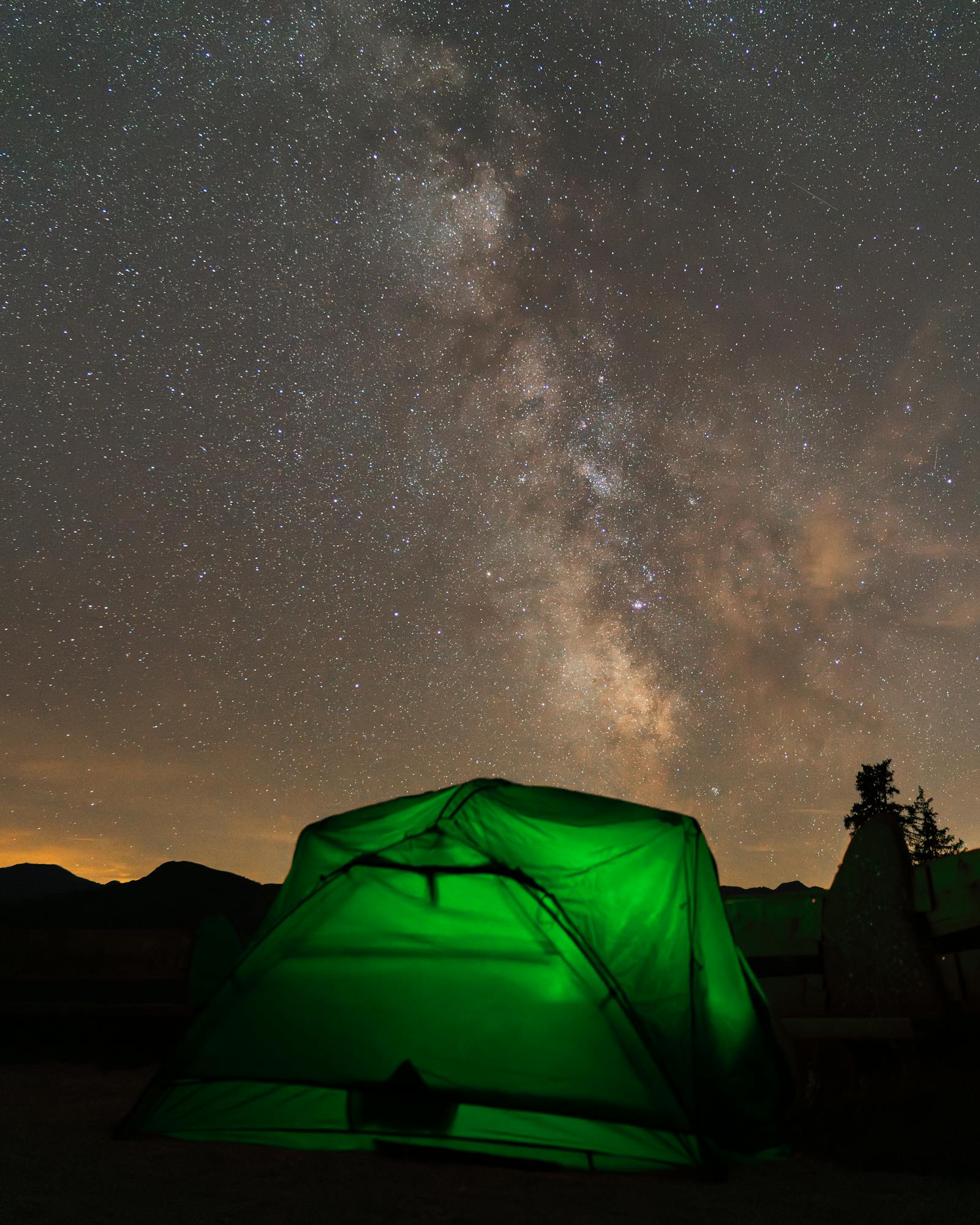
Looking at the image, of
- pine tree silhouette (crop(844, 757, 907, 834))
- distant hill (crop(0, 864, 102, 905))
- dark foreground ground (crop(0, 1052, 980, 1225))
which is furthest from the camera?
distant hill (crop(0, 864, 102, 905))

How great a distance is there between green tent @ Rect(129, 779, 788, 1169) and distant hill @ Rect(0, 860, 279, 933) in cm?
3484

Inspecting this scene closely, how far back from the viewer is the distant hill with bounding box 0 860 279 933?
4828cm

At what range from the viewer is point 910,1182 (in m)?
3.75

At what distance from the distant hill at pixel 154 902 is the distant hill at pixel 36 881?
70.0m

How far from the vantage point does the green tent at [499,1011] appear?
409cm

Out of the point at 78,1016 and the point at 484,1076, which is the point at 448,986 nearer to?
the point at 484,1076

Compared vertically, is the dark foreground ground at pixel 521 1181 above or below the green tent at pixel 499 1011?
below

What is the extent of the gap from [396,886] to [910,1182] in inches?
110

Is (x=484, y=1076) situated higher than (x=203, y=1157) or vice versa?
(x=484, y=1076)

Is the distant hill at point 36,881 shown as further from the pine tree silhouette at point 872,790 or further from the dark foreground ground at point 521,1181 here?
the dark foreground ground at point 521,1181

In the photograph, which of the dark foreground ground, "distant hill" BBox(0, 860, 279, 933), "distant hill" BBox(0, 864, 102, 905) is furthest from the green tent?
"distant hill" BBox(0, 864, 102, 905)

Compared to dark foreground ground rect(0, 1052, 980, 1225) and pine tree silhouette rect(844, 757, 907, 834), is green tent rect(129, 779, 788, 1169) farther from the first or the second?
pine tree silhouette rect(844, 757, 907, 834)

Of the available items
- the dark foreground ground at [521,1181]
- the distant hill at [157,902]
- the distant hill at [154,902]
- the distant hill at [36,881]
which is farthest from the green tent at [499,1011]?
the distant hill at [36,881]

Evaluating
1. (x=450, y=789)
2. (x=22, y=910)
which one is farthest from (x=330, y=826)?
(x=22, y=910)
